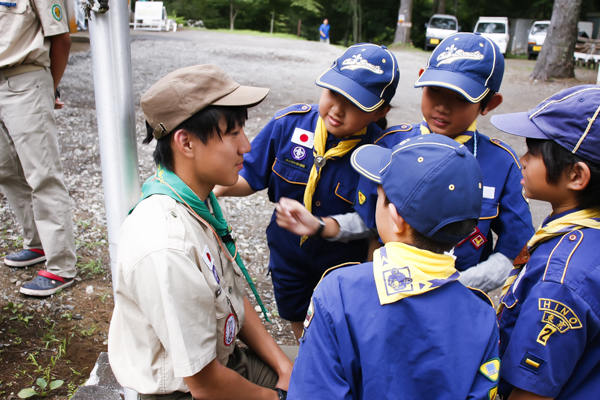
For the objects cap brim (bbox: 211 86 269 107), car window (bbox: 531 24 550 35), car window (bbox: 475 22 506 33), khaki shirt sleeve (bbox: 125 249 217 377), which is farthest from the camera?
car window (bbox: 475 22 506 33)

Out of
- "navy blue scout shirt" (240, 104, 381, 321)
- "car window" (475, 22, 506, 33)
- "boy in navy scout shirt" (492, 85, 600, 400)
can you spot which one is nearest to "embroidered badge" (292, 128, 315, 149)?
"navy blue scout shirt" (240, 104, 381, 321)

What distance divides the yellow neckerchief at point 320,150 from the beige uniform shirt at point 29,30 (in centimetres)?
221

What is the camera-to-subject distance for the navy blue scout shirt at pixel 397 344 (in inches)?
49.8

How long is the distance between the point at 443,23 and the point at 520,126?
24.5m

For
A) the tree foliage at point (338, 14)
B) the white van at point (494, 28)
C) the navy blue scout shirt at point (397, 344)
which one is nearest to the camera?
the navy blue scout shirt at point (397, 344)

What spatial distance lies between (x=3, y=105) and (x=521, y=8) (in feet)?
117

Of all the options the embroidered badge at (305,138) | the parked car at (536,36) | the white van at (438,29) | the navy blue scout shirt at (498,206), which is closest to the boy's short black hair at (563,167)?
the navy blue scout shirt at (498,206)

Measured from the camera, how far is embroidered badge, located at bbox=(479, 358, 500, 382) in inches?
51.1

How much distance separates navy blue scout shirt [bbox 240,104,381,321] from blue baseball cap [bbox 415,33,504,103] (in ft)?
1.59

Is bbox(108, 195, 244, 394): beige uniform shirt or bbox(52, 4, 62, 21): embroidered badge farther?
bbox(52, 4, 62, 21): embroidered badge

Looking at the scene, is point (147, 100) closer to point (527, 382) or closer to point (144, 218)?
point (144, 218)

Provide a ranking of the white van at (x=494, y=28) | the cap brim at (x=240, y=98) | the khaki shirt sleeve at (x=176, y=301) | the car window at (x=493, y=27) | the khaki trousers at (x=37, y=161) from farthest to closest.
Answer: the car window at (x=493, y=27) < the white van at (x=494, y=28) < the khaki trousers at (x=37, y=161) < the cap brim at (x=240, y=98) < the khaki shirt sleeve at (x=176, y=301)

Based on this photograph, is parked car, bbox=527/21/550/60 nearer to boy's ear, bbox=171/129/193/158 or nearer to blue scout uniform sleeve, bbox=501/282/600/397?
blue scout uniform sleeve, bbox=501/282/600/397

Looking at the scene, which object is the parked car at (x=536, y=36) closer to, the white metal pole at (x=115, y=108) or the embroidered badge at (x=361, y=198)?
the embroidered badge at (x=361, y=198)
